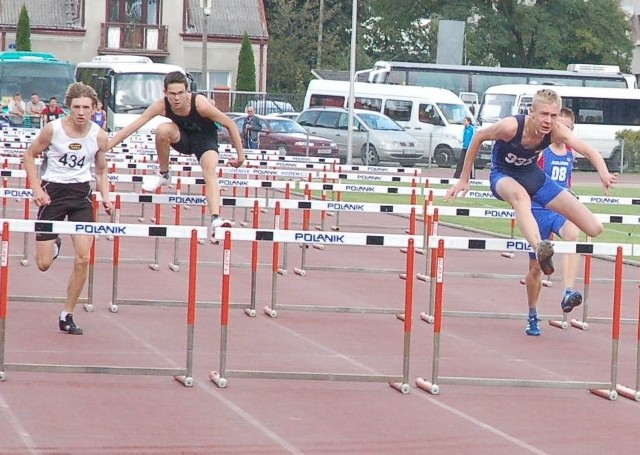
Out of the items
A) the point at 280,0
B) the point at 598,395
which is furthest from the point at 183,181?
the point at 280,0

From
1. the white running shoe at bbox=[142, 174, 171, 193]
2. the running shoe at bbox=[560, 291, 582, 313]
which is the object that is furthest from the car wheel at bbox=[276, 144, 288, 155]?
the running shoe at bbox=[560, 291, 582, 313]

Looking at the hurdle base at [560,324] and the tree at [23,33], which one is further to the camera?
the tree at [23,33]

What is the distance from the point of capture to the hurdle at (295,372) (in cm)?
1016

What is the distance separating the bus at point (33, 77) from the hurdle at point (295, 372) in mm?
35770

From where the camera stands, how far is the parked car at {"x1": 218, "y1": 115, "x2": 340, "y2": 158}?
144 ft

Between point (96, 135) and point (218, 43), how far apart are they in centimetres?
5988

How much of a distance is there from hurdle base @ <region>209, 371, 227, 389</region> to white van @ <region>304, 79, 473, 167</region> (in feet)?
124

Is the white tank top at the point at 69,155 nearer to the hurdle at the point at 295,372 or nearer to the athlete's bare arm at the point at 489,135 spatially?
the hurdle at the point at 295,372

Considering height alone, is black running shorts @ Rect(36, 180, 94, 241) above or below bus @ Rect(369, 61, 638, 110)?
below

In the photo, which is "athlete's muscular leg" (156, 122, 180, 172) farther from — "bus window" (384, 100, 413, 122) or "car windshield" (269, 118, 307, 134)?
"bus window" (384, 100, 413, 122)

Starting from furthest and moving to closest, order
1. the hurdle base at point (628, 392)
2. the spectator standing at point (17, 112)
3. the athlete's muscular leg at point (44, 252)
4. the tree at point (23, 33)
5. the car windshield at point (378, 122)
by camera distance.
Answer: the tree at point (23, 33) < the car windshield at point (378, 122) < the spectator standing at point (17, 112) < the athlete's muscular leg at point (44, 252) < the hurdle base at point (628, 392)

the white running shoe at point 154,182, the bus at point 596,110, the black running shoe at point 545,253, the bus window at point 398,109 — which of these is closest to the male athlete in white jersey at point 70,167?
the white running shoe at point 154,182

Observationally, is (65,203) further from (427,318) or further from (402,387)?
(427,318)

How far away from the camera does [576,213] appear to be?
Answer: 12.1 meters
